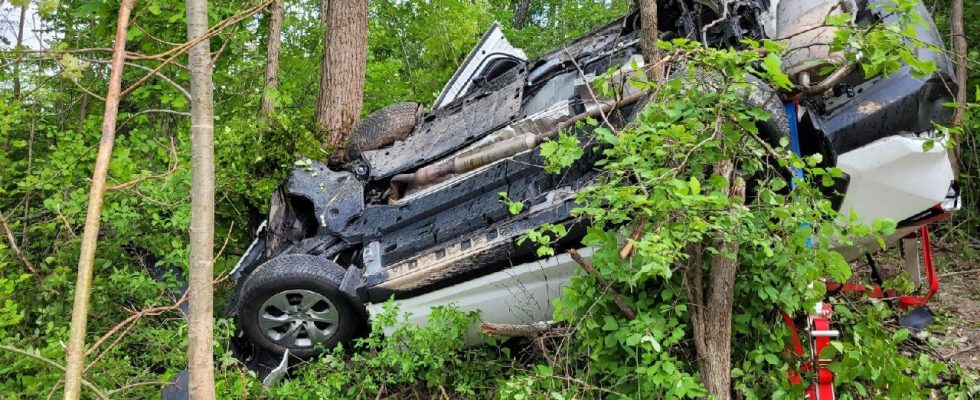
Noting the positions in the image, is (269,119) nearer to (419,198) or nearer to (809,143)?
(419,198)

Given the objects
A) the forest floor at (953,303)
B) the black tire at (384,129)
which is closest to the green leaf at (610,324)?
the forest floor at (953,303)

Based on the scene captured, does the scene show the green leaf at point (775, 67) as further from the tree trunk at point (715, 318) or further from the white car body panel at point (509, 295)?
the white car body panel at point (509, 295)

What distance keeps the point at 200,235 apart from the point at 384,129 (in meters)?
3.43

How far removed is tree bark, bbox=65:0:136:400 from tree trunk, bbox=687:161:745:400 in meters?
2.31

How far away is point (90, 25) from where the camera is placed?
32.0 feet

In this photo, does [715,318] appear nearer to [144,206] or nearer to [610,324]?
[610,324]

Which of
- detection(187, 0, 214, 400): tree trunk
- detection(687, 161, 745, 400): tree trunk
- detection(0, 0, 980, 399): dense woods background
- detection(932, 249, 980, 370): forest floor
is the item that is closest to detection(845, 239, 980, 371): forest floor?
detection(932, 249, 980, 370): forest floor

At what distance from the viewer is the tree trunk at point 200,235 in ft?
8.73

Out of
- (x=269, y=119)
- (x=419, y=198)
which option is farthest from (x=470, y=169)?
(x=269, y=119)

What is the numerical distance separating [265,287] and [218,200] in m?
1.95

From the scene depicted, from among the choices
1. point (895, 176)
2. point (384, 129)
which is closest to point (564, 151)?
point (895, 176)

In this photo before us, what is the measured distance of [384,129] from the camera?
19.8 feet

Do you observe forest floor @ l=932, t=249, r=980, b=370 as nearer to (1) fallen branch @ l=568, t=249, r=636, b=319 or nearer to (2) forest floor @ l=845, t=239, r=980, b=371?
(2) forest floor @ l=845, t=239, r=980, b=371

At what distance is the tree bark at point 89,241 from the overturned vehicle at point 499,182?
207cm
